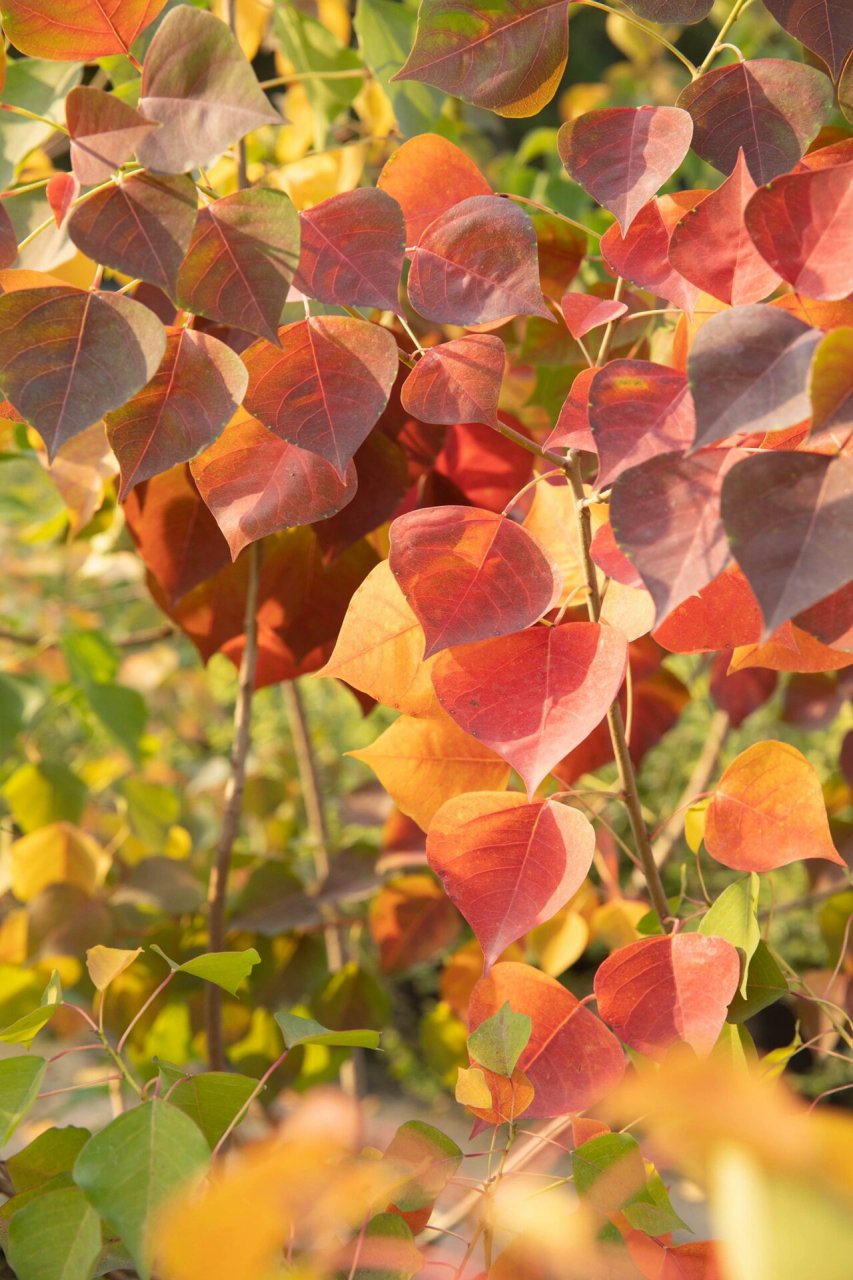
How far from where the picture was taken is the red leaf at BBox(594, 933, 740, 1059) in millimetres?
311

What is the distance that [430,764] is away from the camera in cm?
37

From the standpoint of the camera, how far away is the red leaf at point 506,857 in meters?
0.31

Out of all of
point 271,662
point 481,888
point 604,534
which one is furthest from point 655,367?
point 271,662

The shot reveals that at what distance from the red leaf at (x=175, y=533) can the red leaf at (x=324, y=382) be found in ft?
0.47

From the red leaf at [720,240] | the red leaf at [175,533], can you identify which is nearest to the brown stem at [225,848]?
the red leaf at [175,533]

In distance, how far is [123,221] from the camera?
0.27 metres

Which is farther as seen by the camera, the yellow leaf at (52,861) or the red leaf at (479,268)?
the yellow leaf at (52,861)

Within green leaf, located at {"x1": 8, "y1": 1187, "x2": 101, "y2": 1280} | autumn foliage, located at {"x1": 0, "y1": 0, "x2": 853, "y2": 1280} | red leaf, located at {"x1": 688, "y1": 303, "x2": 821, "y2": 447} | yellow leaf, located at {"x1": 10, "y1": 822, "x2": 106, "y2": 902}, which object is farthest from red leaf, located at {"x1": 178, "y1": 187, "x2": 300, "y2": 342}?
yellow leaf, located at {"x1": 10, "y1": 822, "x2": 106, "y2": 902}

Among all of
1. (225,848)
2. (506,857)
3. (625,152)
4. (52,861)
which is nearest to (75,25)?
(625,152)

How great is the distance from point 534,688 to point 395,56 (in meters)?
0.39

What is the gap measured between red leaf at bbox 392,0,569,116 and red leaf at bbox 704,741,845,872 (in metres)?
0.20

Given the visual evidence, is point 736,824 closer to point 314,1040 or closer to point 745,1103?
point 314,1040

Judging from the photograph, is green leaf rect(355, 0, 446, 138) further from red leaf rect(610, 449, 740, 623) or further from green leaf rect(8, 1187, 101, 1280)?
green leaf rect(8, 1187, 101, 1280)

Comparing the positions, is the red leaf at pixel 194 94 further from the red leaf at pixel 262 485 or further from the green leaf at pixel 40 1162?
the green leaf at pixel 40 1162
